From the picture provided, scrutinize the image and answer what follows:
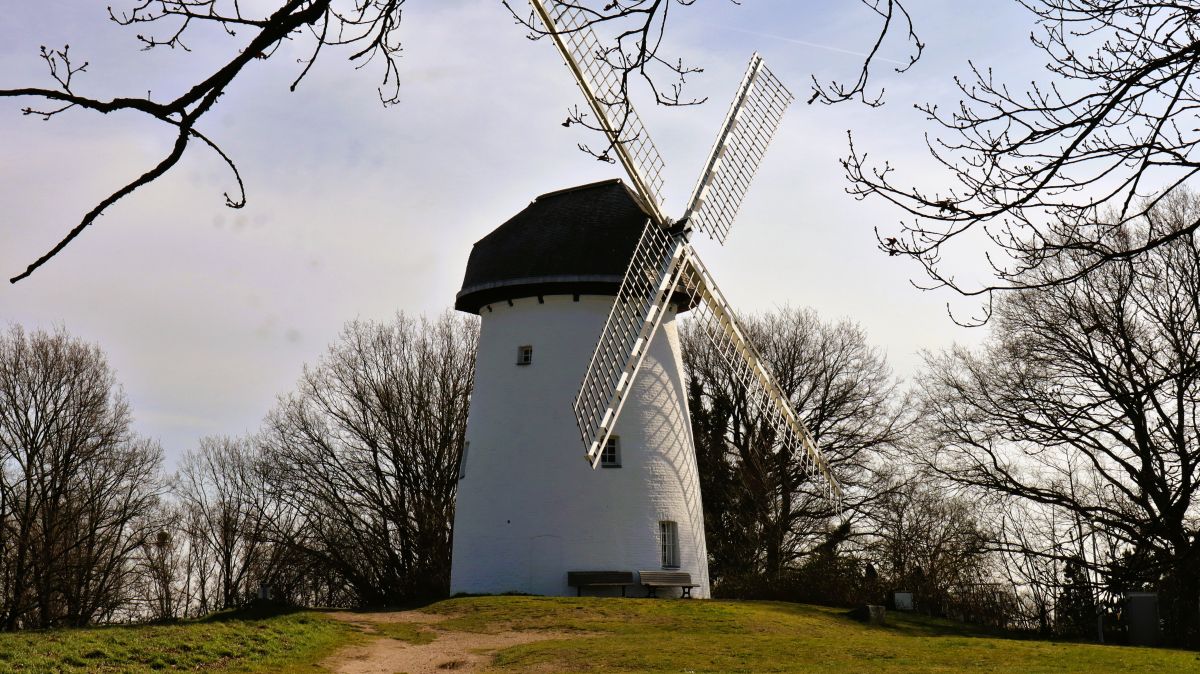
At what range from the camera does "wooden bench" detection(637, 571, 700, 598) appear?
867 inches

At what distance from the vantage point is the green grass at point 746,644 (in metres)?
15.2

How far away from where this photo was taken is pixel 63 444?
30391mm

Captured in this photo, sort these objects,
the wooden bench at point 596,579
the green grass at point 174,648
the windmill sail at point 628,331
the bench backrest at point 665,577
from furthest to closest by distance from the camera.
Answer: the bench backrest at point 665,577, the wooden bench at point 596,579, the windmill sail at point 628,331, the green grass at point 174,648

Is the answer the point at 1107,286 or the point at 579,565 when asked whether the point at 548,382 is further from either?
the point at 1107,286

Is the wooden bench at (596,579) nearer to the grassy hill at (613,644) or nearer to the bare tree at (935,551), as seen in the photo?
the grassy hill at (613,644)

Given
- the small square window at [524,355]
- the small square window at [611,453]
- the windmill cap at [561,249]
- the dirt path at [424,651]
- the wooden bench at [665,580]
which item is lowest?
the dirt path at [424,651]

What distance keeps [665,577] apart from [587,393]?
4234 millimetres

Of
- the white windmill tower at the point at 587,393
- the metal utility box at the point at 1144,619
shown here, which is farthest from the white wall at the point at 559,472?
the metal utility box at the point at 1144,619

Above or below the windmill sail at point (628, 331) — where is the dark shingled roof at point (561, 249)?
above

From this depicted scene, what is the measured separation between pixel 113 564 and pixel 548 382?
15503 millimetres

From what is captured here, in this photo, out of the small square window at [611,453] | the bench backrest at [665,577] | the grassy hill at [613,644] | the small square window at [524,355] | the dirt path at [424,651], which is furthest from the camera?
the small square window at [524,355]

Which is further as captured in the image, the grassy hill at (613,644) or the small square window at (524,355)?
the small square window at (524,355)

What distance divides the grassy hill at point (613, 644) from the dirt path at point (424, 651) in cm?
20

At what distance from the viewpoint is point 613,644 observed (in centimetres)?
1686
